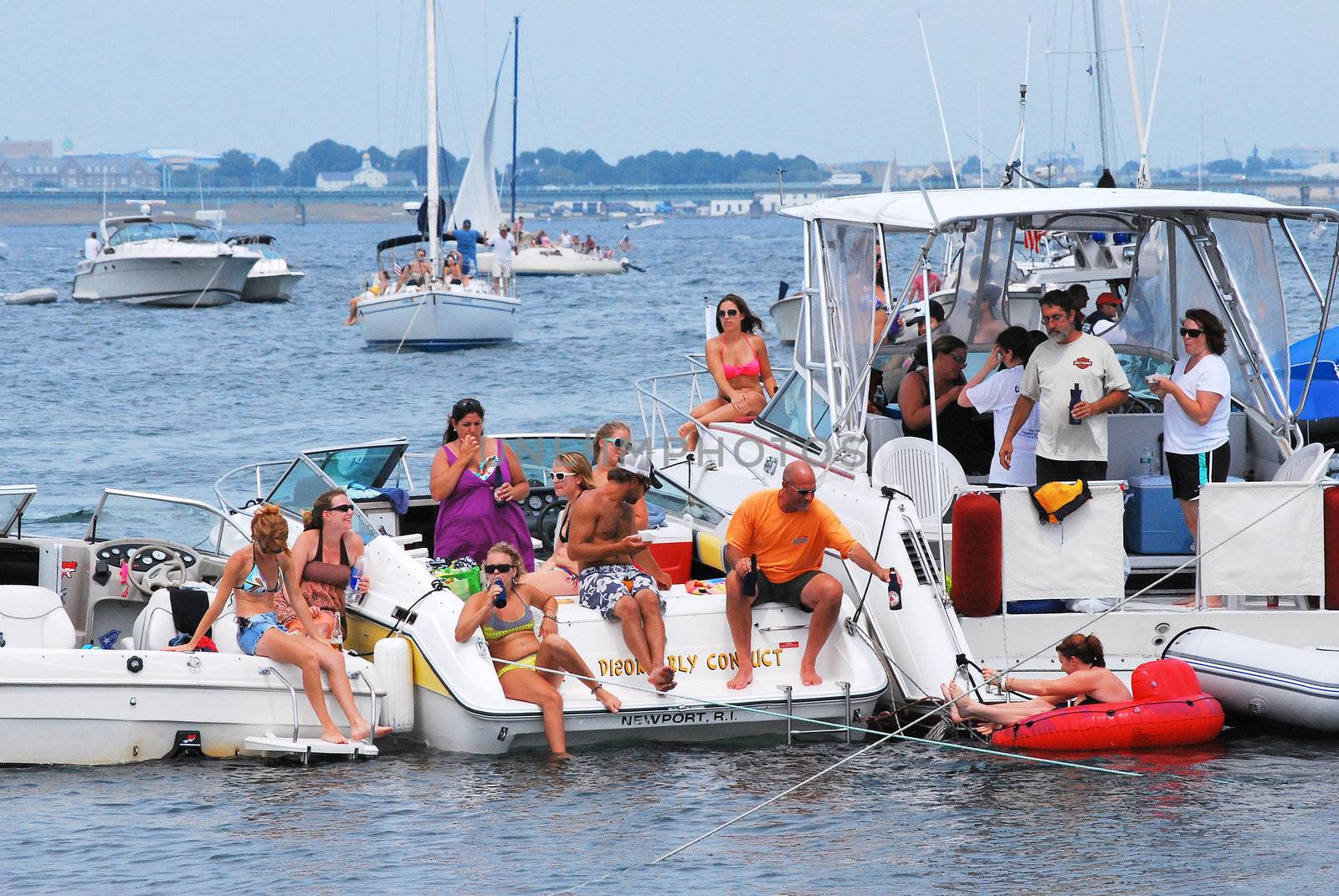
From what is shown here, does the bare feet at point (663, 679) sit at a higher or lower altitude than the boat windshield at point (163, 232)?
lower

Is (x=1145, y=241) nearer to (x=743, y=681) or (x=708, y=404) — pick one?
(x=708, y=404)

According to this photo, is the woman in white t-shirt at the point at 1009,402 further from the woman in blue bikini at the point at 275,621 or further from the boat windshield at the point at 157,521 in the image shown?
the boat windshield at the point at 157,521

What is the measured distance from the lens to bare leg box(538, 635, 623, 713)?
900cm

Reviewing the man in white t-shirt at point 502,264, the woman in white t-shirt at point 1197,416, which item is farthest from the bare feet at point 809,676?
the man in white t-shirt at point 502,264

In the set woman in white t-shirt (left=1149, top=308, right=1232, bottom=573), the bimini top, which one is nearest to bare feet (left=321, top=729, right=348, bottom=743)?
the bimini top

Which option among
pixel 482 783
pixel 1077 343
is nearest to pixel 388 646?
pixel 482 783

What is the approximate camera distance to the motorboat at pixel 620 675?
9.02 m

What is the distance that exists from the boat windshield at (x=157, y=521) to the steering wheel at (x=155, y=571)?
0.92ft

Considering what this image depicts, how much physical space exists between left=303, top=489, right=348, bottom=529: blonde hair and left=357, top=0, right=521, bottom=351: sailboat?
80.4 ft

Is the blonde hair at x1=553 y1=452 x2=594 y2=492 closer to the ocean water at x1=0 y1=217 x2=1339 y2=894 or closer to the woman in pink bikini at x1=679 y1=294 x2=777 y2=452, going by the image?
the ocean water at x1=0 y1=217 x2=1339 y2=894

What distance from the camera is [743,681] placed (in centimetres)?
928

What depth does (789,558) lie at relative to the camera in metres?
9.47

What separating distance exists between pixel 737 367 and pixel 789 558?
3233 millimetres

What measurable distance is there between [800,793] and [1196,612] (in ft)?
8.88
